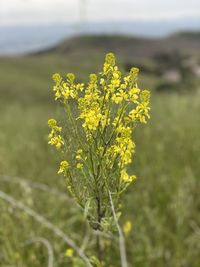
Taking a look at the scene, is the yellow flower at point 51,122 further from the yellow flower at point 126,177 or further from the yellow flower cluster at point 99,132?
the yellow flower at point 126,177

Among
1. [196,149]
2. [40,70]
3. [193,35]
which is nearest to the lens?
[196,149]

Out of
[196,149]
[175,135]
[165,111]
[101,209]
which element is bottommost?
[101,209]

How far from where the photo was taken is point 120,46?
39219 millimetres

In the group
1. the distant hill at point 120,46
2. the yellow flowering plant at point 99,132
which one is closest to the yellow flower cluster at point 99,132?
the yellow flowering plant at point 99,132

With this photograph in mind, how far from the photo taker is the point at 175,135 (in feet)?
15.4

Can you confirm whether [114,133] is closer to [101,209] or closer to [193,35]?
[101,209]

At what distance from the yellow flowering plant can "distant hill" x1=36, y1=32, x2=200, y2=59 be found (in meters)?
35.1

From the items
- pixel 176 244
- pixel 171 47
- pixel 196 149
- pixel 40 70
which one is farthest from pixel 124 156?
pixel 171 47

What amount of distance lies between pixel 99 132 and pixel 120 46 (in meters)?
38.7

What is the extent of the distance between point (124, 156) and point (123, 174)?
0.09m

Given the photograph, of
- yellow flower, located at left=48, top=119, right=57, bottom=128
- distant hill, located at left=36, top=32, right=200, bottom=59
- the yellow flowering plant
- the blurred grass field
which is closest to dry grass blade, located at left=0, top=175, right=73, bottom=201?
the blurred grass field

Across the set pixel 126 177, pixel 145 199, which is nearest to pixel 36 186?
pixel 145 199

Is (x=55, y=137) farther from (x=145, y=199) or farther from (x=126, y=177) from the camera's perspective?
(x=145, y=199)

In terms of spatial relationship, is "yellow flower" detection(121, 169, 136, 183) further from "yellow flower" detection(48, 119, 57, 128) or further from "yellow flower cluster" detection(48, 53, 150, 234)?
"yellow flower" detection(48, 119, 57, 128)
